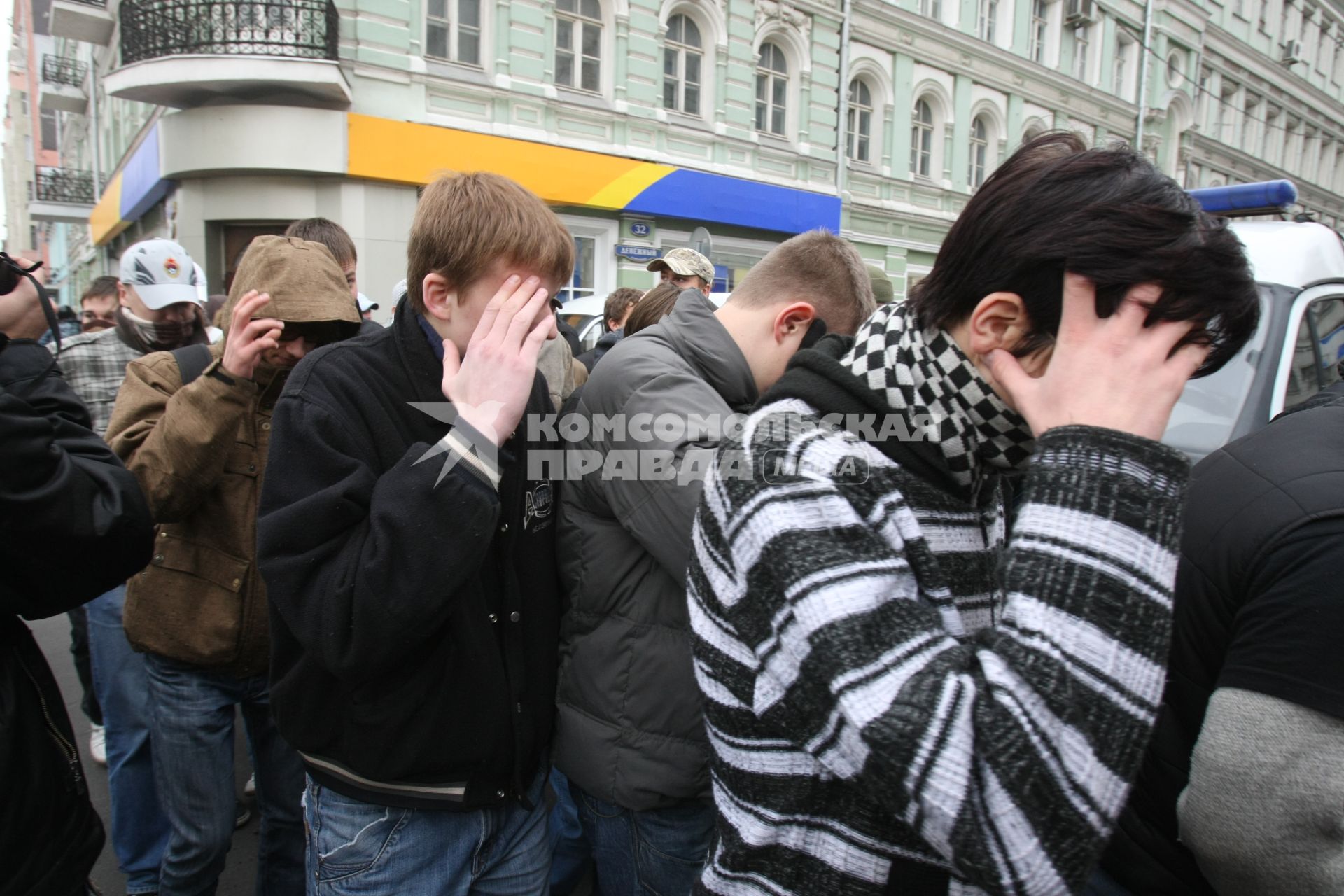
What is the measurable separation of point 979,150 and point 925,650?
69.0ft

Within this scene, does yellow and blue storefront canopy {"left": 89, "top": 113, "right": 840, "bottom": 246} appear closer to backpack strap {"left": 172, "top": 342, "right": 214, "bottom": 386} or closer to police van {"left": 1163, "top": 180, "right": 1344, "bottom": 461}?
police van {"left": 1163, "top": 180, "right": 1344, "bottom": 461}

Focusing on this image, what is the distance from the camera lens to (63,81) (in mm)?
24266

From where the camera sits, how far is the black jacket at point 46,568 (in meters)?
1.30

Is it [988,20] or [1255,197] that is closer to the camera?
[1255,197]

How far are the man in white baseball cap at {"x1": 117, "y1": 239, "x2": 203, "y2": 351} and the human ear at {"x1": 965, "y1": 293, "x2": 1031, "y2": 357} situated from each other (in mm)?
3064

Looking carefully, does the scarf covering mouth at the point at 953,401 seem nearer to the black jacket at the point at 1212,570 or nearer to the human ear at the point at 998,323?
the human ear at the point at 998,323

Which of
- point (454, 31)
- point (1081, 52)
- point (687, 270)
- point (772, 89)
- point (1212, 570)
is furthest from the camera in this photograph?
point (1081, 52)

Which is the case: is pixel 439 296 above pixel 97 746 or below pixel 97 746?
above

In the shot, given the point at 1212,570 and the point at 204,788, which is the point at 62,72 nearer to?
the point at 204,788

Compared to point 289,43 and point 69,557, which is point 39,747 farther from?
point 289,43

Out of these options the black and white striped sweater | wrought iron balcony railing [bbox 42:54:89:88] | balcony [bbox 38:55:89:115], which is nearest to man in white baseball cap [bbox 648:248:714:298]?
the black and white striped sweater

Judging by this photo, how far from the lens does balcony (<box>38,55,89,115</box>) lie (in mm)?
24094

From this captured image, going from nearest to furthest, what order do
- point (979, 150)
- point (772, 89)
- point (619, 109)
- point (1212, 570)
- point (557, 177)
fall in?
point (1212, 570) < point (557, 177) < point (619, 109) < point (772, 89) < point (979, 150)

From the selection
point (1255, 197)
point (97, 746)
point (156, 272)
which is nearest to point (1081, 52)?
point (1255, 197)
